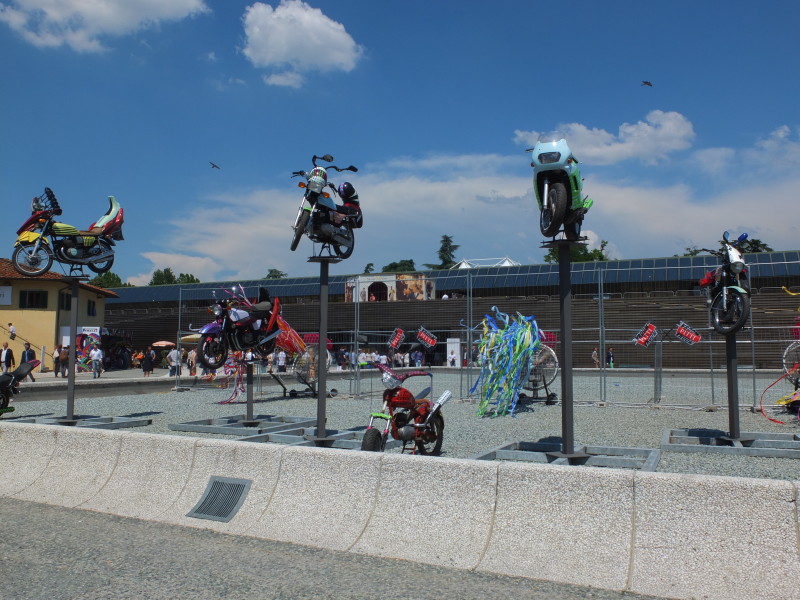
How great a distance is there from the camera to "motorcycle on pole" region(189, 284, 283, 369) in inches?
559

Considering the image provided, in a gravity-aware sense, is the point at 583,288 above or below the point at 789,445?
above

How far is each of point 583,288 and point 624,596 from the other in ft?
150

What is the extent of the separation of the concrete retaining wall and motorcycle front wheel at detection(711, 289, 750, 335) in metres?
5.66

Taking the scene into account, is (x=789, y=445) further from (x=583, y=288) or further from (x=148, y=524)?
(x=583, y=288)

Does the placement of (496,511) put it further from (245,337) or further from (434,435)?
(245,337)

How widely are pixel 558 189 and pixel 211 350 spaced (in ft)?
29.4

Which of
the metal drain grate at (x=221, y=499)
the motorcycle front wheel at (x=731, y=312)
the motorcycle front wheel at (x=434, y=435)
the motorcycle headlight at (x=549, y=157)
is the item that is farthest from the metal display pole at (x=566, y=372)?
the motorcycle front wheel at (x=731, y=312)

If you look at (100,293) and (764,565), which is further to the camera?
(100,293)

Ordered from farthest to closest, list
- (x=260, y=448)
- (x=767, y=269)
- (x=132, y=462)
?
(x=767, y=269)
(x=132, y=462)
(x=260, y=448)

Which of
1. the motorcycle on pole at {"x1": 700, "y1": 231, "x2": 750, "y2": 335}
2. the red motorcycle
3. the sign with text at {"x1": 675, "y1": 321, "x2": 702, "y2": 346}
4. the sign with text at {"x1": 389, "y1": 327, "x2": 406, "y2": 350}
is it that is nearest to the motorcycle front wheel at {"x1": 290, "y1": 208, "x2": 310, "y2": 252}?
the red motorcycle

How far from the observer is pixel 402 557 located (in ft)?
19.2

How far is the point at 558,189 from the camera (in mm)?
7832

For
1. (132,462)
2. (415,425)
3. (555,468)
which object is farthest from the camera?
(415,425)

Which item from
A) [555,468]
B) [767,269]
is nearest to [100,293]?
[767,269]
